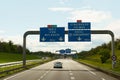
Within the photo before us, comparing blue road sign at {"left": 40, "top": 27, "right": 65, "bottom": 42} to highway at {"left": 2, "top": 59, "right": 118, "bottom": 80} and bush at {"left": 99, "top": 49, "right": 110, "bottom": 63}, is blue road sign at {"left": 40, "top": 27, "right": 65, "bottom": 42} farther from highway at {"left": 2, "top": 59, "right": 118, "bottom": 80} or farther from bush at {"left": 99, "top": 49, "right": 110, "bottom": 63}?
bush at {"left": 99, "top": 49, "right": 110, "bottom": 63}

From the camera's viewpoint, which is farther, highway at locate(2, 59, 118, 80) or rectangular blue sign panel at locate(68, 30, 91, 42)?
rectangular blue sign panel at locate(68, 30, 91, 42)

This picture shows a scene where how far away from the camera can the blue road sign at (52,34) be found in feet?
150

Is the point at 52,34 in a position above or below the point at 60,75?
above

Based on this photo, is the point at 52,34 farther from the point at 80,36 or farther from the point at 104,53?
the point at 104,53

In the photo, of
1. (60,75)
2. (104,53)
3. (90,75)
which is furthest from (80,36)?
(104,53)

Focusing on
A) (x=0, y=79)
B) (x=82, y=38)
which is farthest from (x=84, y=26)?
(x=0, y=79)

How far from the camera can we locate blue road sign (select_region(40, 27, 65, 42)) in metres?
45.6

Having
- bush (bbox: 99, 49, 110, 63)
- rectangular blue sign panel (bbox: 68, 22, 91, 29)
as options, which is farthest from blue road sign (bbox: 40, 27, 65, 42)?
bush (bbox: 99, 49, 110, 63)

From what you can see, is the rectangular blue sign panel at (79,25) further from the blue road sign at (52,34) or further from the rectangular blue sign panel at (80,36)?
the blue road sign at (52,34)

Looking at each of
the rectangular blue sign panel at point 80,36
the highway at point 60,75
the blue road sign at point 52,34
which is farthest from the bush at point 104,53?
the highway at point 60,75

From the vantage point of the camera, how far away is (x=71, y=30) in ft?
148

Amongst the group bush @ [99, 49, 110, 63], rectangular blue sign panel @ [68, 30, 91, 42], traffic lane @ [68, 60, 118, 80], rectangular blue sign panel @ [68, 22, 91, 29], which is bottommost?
traffic lane @ [68, 60, 118, 80]

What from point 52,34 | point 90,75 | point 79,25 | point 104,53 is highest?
point 79,25

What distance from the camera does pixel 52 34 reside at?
150 ft
